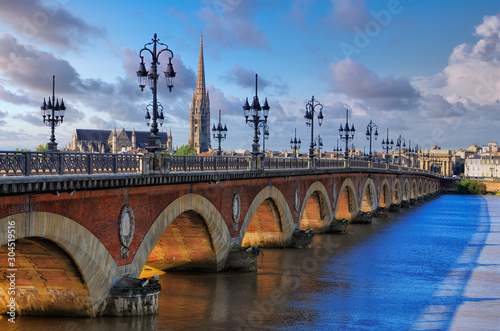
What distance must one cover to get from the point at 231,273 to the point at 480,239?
26.7 metres

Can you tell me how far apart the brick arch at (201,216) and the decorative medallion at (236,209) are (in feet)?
2.90

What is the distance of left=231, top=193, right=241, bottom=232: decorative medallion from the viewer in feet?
93.2

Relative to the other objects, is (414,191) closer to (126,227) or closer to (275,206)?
(275,206)

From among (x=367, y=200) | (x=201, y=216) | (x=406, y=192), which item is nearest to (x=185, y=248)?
(x=201, y=216)

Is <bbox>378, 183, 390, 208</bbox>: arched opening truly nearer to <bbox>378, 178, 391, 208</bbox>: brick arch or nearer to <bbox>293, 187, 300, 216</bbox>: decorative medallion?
<bbox>378, 178, 391, 208</bbox>: brick arch

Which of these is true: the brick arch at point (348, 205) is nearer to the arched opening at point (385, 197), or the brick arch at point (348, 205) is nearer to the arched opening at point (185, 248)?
the arched opening at point (385, 197)

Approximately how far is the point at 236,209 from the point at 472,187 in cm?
12314

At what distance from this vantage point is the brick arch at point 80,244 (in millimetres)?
14336

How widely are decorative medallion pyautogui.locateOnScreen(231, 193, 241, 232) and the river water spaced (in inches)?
94.3

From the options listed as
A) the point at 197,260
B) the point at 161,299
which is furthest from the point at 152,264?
the point at 161,299

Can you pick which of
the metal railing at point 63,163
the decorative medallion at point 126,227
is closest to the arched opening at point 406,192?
the decorative medallion at point 126,227

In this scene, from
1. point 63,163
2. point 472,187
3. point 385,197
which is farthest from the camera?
point 472,187

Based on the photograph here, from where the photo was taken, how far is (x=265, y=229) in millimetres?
37000

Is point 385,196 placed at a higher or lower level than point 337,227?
higher
